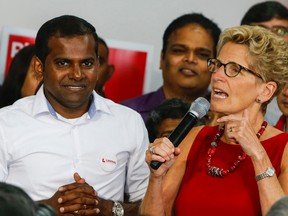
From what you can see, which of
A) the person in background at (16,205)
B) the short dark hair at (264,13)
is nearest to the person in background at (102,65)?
the short dark hair at (264,13)

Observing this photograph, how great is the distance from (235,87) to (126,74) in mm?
2308

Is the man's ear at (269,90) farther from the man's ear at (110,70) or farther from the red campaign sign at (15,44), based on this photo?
the red campaign sign at (15,44)

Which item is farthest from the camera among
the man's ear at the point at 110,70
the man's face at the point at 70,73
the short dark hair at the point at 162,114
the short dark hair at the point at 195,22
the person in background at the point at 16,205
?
the man's ear at the point at 110,70

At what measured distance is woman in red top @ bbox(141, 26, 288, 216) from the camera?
2734mm

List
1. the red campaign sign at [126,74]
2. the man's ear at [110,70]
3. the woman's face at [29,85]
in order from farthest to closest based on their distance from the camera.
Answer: the red campaign sign at [126,74], the man's ear at [110,70], the woman's face at [29,85]

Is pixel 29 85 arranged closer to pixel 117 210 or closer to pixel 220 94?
pixel 117 210

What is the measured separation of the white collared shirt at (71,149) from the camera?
3.01 m

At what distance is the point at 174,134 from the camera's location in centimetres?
256

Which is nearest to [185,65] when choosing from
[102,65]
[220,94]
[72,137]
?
[102,65]

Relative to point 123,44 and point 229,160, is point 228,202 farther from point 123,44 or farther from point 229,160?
point 123,44

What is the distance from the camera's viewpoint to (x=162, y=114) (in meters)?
3.95

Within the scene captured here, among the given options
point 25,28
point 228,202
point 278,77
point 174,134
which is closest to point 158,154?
point 174,134

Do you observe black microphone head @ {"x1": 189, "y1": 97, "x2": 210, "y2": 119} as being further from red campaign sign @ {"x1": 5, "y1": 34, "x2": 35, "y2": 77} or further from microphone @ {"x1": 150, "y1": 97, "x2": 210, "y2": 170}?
red campaign sign @ {"x1": 5, "y1": 34, "x2": 35, "y2": 77}

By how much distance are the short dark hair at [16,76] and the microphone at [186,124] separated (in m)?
1.83
